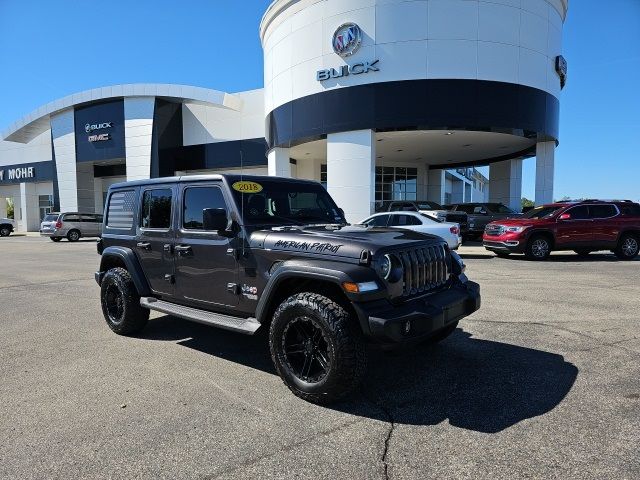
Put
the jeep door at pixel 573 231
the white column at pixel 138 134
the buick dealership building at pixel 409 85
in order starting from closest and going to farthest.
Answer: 1. the jeep door at pixel 573 231
2. the buick dealership building at pixel 409 85
3. the white column at pixel 138 134

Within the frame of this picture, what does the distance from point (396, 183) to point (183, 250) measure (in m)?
27.1

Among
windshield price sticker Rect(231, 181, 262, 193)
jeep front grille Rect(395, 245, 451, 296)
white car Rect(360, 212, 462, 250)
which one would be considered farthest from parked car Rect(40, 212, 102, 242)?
jeep front grille Rect(395, 245, 451, 296)

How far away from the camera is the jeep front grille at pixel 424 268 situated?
3760 millimetres

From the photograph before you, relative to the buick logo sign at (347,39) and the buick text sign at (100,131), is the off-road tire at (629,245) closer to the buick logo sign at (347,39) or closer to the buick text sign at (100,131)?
the buick logo sign at (347,39)

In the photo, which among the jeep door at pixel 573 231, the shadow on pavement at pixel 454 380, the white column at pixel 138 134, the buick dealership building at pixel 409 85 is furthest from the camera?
the white column at pixel 138 134

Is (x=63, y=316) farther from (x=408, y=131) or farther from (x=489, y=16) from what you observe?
(x=489, y=16)

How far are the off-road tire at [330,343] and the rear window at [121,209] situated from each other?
3061 mm

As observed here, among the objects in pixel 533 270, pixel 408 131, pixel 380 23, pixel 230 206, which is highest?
pixel 380 23

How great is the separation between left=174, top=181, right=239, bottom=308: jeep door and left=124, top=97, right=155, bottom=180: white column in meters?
30.2

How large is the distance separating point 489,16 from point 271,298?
18.5 m

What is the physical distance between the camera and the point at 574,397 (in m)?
3.61

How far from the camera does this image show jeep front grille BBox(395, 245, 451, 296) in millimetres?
3760

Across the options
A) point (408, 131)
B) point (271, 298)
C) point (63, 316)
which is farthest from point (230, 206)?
point (408, 131)

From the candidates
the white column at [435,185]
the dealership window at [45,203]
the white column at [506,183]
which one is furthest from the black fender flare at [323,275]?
the dealership window at [45,203]
